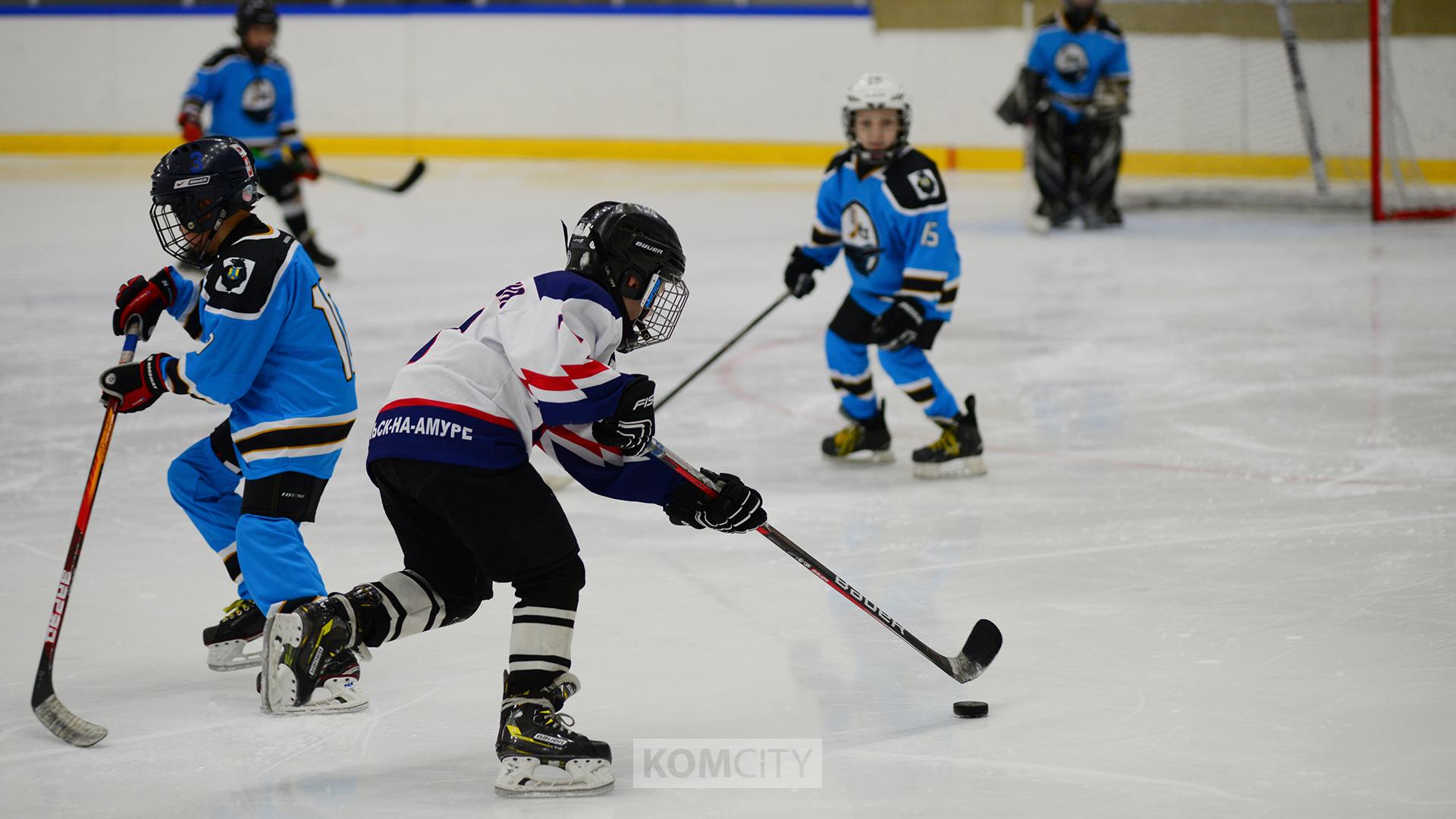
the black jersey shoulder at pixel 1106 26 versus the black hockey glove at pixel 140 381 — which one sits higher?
the black hockey glove at pixel 140 381

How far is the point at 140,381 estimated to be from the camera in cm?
278

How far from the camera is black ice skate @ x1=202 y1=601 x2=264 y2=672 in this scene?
10.1 ft

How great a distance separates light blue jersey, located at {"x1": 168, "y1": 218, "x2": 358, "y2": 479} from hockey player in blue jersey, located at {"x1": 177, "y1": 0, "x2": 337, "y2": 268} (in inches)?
223

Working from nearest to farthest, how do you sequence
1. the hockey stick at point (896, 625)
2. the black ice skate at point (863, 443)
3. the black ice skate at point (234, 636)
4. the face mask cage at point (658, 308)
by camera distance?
1. the face mask cage at point (658, 308)
2. the hockey stick at point (896, 625)
3. the black ice skate at point (234, 636)
4. the black ice skate at point (863, 443)

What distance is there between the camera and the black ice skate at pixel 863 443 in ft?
15.8

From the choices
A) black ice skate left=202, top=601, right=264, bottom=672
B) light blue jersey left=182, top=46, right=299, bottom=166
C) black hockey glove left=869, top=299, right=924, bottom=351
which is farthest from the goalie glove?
black ice skate left=202, top=601, right=264, bottom=672

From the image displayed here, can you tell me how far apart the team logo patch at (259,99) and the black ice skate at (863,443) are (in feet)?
15.6

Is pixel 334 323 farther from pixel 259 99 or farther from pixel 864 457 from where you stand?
pixel 259 99

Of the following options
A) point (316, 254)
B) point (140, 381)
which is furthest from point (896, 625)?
point (316, 254)

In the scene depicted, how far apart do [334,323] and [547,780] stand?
36.0 inches

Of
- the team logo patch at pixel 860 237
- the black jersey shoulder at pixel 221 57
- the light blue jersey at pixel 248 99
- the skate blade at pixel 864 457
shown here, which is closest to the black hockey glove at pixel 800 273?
the team logo patch at pixel 860 237

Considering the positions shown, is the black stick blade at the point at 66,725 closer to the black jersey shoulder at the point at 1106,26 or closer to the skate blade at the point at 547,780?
the skate blade at the point at 547,780

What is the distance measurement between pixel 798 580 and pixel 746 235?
6.54 m

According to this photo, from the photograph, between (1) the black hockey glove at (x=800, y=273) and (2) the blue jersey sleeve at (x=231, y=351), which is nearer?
(2) the blue jersey sleeve at (x=231, y=351)
